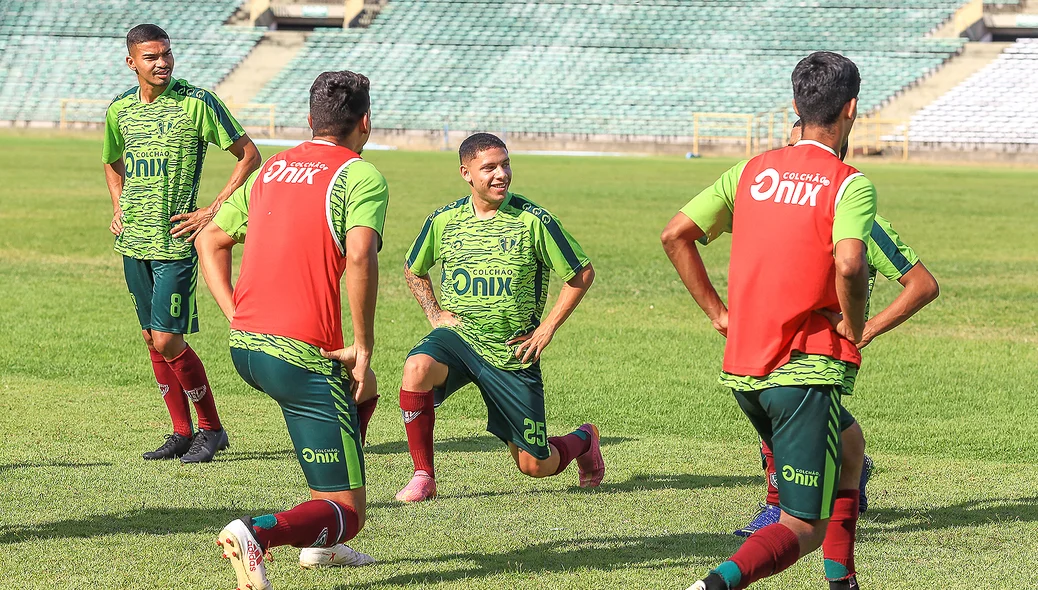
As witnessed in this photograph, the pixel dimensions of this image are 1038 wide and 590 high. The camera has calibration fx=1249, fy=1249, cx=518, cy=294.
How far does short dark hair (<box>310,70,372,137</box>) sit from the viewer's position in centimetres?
436

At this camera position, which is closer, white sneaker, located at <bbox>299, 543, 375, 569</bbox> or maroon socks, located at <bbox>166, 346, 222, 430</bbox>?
white sneaker, located at <bbox>299, 543, 375, 569</bbox>

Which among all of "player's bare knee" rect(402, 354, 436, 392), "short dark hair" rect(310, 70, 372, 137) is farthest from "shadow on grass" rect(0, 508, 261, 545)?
"short dark hair" rect(310, 70, 372, 137)

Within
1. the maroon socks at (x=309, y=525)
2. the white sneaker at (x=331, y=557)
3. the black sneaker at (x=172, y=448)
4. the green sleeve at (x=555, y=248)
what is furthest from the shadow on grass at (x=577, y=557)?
the black sneaker at (x=172, y=448)

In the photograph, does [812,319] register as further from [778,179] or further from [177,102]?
[177,102]

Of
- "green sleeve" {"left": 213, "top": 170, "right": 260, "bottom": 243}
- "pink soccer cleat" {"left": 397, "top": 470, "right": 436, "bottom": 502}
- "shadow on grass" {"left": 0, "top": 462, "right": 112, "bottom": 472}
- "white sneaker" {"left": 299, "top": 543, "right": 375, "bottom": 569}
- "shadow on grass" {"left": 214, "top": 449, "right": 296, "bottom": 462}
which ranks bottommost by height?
"shadow on grass" {"left": 214, "top": 449, "right": 296, "bottom": 462}

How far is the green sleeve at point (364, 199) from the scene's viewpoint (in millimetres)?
4246

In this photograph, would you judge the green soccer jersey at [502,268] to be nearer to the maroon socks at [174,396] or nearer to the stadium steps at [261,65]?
the maroon socks at [174,396]

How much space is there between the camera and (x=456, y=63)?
2138 inches

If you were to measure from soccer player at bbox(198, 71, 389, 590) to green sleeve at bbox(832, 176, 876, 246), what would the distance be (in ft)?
4.99

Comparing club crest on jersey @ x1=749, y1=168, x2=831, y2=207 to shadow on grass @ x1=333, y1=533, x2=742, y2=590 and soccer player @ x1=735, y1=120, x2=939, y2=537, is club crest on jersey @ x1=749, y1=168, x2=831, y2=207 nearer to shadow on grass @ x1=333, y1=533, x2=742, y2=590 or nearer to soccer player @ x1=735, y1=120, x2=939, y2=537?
soccer player @ x1=735, y1=120, x2=939, y2=537

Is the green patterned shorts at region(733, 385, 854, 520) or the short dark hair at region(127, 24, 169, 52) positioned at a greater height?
the short dark hair at region(127, 24, 169, 52)

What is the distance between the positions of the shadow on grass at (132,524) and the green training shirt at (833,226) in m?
2.63

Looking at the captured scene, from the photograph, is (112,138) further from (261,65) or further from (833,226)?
(261,65)

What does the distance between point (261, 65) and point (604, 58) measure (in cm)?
1555
